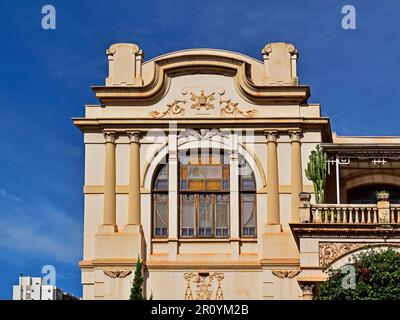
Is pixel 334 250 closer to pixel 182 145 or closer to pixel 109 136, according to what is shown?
pixel 182 145

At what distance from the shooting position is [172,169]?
3353 cm

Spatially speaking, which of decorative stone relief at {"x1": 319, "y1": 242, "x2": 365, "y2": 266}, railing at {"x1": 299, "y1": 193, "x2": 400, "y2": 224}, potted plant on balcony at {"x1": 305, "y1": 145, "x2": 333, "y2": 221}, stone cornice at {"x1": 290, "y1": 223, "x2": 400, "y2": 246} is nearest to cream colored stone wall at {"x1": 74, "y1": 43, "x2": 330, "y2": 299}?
potted plant on balcony at {"x1": 305, "y1": 145, "x2": 333, "y2": 221}

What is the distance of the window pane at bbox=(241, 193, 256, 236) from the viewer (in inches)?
1307

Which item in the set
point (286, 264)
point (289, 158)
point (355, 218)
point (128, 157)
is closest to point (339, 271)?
point (355, 218)

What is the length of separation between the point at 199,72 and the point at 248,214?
531 centimetres

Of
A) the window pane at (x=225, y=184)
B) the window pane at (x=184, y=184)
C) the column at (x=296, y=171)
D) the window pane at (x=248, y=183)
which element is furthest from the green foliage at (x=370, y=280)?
the window pane at (x=184, y=184)

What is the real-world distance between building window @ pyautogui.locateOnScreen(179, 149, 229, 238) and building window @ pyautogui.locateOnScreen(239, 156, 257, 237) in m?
0.49

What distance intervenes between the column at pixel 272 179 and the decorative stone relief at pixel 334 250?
4.68 meters

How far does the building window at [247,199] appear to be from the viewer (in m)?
33.2

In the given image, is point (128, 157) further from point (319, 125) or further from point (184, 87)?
point (319, 125)

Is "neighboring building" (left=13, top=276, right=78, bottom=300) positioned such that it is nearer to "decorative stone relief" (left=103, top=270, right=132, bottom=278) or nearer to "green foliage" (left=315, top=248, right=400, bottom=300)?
"decorative stone relief" (left=103, top=270, right=132, bottom=278)

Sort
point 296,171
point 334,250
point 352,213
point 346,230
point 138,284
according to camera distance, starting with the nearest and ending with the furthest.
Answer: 1. point 346,230
2. point 334,250
3. point 352,213
4. point 138,284
5. point 296,171

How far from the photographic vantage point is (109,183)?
33.2 meters

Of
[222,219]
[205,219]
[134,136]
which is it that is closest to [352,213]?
[222,219]
